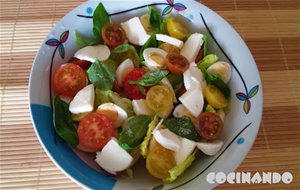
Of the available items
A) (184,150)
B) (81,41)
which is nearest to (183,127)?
(184,150)

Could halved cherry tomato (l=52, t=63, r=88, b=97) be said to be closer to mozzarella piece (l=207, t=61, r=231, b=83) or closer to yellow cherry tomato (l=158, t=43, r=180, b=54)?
yellow cherry tomato (l=158, t=43, r=180, b=54)

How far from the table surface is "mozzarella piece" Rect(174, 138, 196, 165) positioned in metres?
0.16

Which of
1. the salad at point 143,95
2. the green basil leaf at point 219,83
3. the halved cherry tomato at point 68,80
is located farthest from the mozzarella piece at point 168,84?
the halved cherry tomato at point 68,80

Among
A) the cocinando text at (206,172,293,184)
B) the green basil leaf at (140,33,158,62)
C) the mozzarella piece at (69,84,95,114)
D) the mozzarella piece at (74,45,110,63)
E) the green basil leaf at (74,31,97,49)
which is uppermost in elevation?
the green basil leaf at (74,31,97,49)

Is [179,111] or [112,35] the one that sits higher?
[112,35]

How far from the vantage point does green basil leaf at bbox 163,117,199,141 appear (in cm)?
84

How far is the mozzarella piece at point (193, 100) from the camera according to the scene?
875 mm

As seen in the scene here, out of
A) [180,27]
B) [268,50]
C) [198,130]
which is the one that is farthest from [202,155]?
[268,50]

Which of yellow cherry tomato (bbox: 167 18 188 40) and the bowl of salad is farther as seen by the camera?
yellow cherry tomato (bbox: 167 18 188 40)

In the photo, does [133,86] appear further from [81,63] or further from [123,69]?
[81,63]

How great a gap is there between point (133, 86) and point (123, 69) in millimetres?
56

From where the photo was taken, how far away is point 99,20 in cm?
100

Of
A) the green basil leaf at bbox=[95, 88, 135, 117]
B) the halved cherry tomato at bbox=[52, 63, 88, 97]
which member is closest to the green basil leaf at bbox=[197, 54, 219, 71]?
the green basil leaf at bbox=[95, 88, 135, 117]

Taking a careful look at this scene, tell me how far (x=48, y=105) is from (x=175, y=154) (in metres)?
0.33
